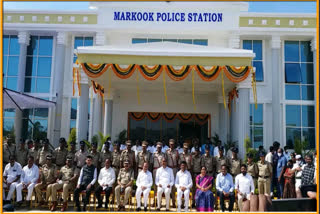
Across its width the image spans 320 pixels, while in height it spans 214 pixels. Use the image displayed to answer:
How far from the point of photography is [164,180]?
24.6ft

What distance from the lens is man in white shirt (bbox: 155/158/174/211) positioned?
7.29m

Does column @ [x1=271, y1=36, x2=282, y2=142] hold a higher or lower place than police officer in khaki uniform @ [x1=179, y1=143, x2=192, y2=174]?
higher

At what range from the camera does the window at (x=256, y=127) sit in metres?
15.0

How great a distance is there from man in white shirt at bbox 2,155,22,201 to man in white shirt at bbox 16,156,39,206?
0.12 meters

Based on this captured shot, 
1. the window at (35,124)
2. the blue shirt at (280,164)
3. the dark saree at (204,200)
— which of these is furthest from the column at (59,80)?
the blue shirt at (280,164)

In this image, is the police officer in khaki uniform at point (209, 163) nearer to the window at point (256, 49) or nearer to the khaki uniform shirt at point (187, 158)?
the khaki uniform shirt at point (187, 158)

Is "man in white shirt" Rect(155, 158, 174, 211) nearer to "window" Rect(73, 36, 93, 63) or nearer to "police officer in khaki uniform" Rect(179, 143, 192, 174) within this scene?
"police officer in khaki uniform" Rect(179, 143, 192, 174)

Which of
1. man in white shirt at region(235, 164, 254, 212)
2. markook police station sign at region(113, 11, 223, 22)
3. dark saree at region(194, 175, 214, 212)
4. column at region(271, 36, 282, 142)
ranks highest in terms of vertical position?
markook police station sign at region(113, 11, 223, 22)

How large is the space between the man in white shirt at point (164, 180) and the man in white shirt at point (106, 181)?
1.05 meters

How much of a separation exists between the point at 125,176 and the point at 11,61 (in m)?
10.9

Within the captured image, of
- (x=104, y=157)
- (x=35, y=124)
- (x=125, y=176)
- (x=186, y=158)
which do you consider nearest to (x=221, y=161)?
(x=186, y=158)

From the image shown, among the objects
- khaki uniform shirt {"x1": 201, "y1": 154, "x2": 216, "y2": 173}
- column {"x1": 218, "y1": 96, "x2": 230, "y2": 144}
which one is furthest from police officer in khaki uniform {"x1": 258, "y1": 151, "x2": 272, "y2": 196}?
column {"x1": 218, "y1": 96, "x2": 230, "y2": 144}

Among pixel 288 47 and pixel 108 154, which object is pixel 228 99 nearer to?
pixel 288 47

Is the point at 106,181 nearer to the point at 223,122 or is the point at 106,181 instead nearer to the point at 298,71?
the point at 223,122
